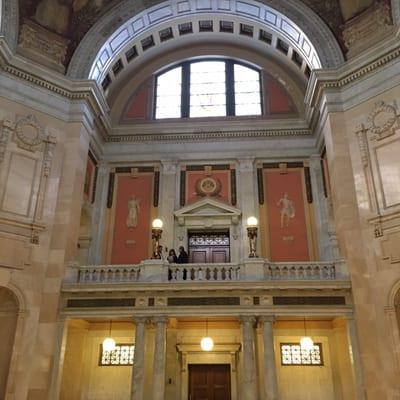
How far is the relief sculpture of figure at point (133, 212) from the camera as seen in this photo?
15367 millimetres

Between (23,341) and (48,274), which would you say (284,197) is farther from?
(23,341)

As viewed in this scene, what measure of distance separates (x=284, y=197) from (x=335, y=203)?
110 inches

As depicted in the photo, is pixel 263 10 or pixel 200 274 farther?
pixel 263 10

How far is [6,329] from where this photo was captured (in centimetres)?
1112

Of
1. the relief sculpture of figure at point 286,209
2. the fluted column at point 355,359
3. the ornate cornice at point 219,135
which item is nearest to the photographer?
the fluted column at point 355,359

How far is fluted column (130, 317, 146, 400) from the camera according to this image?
1066 cm

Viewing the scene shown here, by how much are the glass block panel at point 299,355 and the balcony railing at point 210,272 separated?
2.61 metres

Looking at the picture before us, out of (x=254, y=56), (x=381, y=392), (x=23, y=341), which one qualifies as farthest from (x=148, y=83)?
(x=381, y=392)

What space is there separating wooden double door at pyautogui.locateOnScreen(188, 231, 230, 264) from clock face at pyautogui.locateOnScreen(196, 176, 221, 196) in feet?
4.76

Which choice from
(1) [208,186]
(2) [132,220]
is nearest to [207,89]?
(1) [208,186]

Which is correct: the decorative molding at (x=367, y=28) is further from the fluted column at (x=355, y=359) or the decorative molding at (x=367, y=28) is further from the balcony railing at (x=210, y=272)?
the fluted column at (x=355, y=359)

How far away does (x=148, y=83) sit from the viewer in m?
17.7

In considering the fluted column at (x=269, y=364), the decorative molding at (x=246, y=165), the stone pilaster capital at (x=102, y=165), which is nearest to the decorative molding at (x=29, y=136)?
the stone pilaster capital at (x=102, y=165)

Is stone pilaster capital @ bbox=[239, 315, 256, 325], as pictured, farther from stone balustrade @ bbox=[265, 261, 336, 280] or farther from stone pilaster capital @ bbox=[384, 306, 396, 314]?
stone pilaster capital @ bbox=[384, 306, 396, 314]
